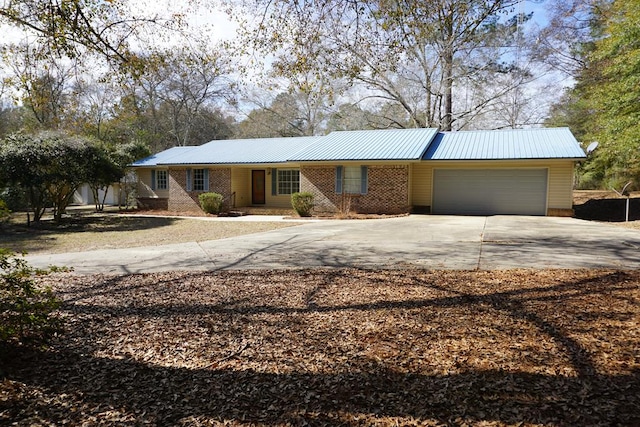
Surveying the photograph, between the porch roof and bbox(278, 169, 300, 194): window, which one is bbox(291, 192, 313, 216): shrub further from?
bbox(278, 169, 300, 194): window

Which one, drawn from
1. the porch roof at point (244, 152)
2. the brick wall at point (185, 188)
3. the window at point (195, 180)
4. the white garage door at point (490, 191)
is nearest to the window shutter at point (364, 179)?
the white garage door at point (490, 191)

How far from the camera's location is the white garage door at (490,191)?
16.5 meters

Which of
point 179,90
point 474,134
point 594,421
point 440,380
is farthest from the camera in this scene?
point 179,90

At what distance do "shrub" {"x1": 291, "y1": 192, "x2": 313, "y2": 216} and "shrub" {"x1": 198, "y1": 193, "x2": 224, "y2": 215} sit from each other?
4079mm

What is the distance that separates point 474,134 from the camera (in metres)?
19.5

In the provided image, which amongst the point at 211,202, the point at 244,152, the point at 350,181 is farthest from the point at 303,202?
the point at 244,152

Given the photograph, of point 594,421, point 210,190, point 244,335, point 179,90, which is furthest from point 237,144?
point 594,421

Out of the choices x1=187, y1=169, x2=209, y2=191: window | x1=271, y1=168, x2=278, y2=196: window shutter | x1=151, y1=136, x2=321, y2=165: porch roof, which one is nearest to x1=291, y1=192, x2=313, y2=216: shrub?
x1=151, y1=136, x2=321, y2=165: porch roof

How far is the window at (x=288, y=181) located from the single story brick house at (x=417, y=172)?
0.05 m

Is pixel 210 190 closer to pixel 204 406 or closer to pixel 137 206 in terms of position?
pixel 137 206

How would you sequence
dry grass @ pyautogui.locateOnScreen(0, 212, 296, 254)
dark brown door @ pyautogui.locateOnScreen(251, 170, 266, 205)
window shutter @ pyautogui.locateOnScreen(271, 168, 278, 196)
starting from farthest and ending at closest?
dark brown door @ pyautogui.locateOnScreen(251, 170, 266, 205) < window shutter @ pyautogui.locateOnScreen(271, 168, 278, 196) < dry grass @ pyautogui.locateOnScreen(0, 212, 296, 254)

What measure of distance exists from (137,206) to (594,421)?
25129mm

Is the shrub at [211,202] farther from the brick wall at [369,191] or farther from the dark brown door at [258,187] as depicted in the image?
the brick wall at [369,191]

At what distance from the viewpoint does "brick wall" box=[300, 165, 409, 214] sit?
56.1 ft
